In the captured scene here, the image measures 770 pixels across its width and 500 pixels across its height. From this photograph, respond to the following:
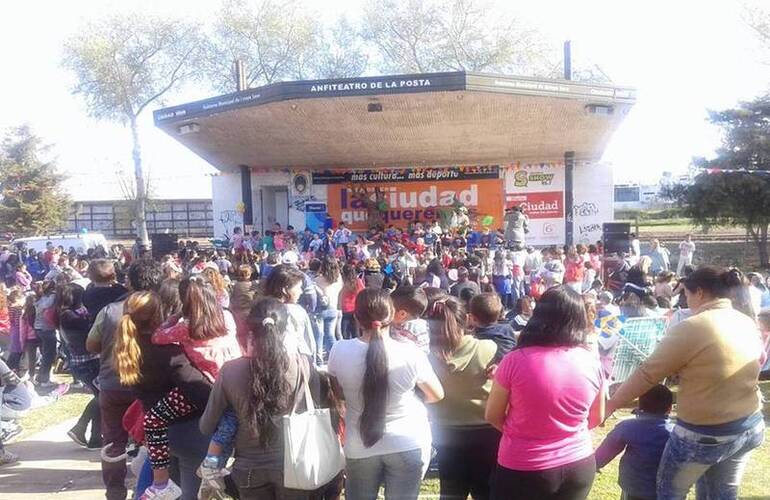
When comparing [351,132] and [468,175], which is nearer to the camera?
[351,132]

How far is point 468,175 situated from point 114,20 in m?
18.4

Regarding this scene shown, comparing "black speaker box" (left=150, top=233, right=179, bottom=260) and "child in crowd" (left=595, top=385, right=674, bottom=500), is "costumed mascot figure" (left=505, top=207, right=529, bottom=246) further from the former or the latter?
"child in crowd" (left=595, top=385, right=674, bottom=500)

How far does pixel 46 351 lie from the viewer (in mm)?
7730

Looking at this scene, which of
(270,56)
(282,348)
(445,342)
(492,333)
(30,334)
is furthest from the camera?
(270,56)

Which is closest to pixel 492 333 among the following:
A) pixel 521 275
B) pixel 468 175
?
pixel 521 275

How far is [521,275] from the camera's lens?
541 inches

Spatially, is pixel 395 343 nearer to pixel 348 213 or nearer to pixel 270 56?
pixel 348 213

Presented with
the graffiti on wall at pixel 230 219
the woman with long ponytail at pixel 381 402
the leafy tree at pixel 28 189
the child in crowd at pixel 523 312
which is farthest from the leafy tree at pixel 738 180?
the leafy tree at pixel 28 189

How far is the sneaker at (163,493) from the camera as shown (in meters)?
3.35

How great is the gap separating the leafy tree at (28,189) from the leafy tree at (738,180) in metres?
31.6

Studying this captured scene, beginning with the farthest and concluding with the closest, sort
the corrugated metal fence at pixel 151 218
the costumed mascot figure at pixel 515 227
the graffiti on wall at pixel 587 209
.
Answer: the corrugated metal fence at pixel 151 218 → the graffiti on wall at pixel 587 209 → the costumed mascot figure at pixel 515 227

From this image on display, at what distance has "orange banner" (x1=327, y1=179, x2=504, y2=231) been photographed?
75.3 ft

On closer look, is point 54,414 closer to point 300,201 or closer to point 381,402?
point 381,402

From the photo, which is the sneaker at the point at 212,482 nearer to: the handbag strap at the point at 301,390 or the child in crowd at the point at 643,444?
the handbag strap at the point at 301,390
